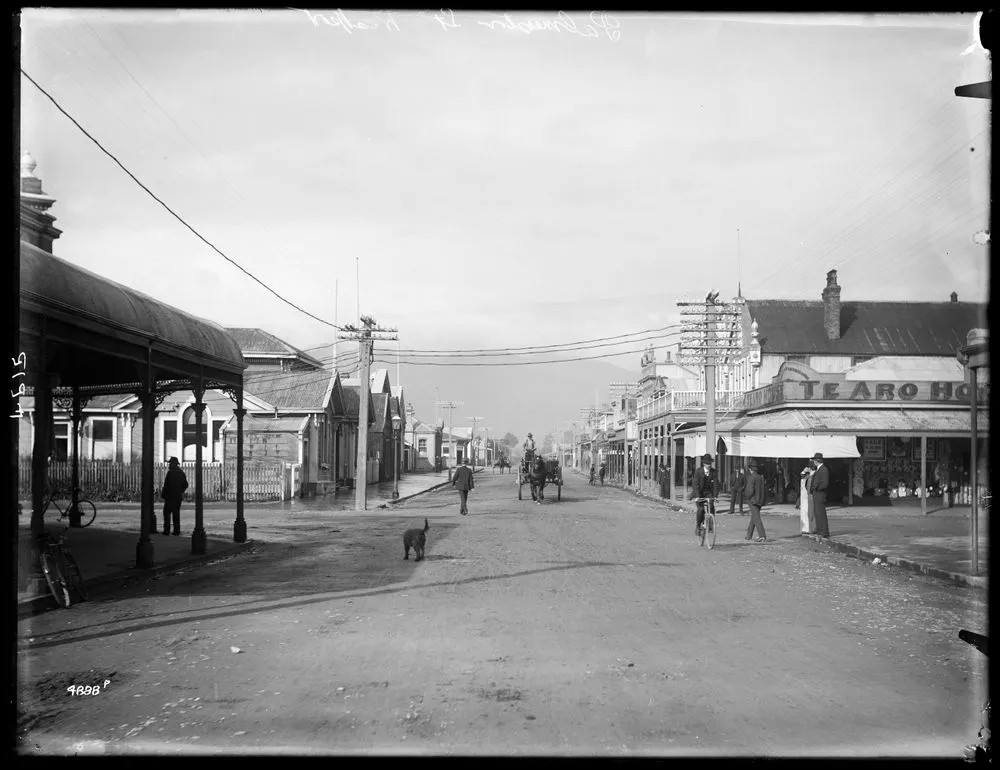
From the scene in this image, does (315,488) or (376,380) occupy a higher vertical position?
(376,380)

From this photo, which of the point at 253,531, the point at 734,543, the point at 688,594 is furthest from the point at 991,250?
the point at 253,531

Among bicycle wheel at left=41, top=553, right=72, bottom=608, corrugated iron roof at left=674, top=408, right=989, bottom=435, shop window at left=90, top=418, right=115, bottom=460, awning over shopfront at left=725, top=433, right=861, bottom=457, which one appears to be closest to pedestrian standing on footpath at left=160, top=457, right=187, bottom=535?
bicycle wheel at left=41, top=553, right=72, bottom=608

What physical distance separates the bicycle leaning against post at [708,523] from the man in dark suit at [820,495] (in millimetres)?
2853

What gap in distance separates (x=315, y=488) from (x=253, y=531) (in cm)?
1692

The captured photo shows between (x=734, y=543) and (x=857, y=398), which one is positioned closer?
(x=734, y=543)

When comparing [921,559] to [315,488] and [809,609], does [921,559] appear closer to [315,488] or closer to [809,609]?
[809,609]

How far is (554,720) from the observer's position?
6020 mm

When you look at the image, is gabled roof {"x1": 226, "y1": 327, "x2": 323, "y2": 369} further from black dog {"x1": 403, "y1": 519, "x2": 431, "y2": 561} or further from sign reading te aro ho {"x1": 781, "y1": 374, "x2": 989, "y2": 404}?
black dog {"x1": 403, "y1": 519, "x2": 431, "y2": 561}

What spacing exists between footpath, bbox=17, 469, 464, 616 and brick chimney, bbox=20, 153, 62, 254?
6.64 metres

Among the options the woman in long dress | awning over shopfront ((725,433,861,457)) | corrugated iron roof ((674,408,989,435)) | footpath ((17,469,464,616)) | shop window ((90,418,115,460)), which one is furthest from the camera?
shop window ((90,418,115,460))

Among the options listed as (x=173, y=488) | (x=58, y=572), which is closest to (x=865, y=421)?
(x=173, y=488)

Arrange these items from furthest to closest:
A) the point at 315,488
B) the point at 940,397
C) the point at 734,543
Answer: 1. the point at 315,488
2. the point at 940,397
3. the point at 734,543

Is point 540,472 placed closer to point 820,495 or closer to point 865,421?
point 865,421

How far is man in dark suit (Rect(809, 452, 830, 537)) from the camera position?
19.3 meters
